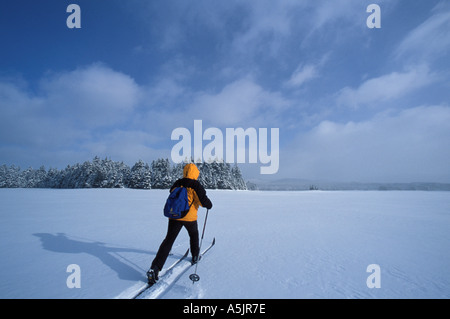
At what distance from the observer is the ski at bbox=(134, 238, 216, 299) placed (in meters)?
2.76

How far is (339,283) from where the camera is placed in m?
3.17

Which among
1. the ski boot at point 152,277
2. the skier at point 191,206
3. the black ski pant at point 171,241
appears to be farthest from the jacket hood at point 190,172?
the ski boot at point 152,277

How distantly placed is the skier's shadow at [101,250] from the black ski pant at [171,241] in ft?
1.71

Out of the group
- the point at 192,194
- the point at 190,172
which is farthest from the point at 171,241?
the point at 190,172

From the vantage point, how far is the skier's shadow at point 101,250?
11.8 ft

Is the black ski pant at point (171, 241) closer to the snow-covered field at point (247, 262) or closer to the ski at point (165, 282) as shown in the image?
the ski at point (165, 282)

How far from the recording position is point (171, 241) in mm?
3369

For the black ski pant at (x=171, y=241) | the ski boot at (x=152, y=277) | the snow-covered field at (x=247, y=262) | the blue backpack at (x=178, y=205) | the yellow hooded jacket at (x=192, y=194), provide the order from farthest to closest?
the yellow hooded jacket at (x=192, y=194) → the blue backpack at (x=178, y=205) → the black ski pant at (x=171, y=241) → the ski boot at (x=152, y=277) → the snow-covered field at (x=247, y=262)

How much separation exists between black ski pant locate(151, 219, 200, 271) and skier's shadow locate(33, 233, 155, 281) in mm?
522

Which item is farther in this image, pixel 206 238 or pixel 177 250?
pixel 206 238

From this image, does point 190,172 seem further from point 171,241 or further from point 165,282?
point 165,282
